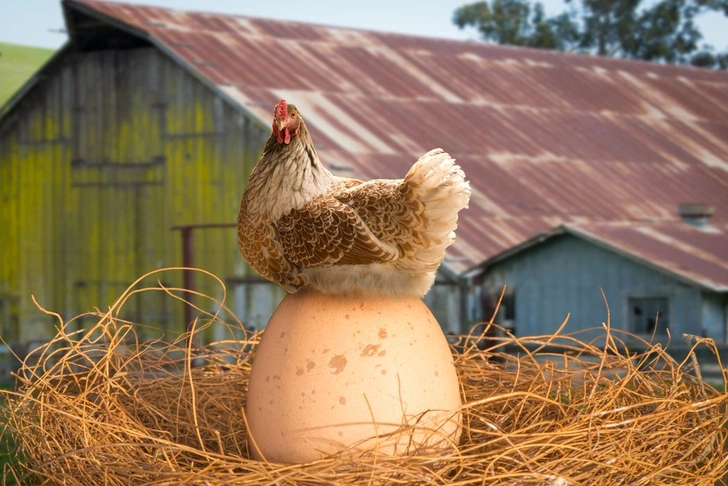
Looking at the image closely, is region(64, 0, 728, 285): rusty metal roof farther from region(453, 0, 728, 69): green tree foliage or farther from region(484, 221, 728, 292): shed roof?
region(453, 0, 728, 69): green tree foliage

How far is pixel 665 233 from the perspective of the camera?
1588 centimetres

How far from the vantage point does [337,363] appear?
471cm

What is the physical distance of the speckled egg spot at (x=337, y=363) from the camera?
4702 mm

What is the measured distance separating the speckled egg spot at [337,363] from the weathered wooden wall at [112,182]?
1189cm

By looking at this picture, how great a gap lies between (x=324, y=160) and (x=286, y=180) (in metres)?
10.8

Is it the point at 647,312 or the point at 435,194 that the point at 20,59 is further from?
the point at 435,194

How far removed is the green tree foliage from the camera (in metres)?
46.6

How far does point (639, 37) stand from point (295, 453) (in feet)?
148

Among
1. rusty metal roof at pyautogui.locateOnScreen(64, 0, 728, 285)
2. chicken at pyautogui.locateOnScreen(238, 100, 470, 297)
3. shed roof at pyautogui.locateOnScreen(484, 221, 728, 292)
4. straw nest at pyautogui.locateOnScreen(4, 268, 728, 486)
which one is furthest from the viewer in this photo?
rusty metal roof at pyautogui.locateOnScreen(64, 0, 728, 285)

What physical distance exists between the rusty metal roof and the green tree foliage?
21.4 m

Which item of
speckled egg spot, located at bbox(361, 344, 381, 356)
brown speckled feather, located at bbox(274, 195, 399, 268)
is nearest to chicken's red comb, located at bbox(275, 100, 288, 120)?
brown speckled feather, located at bbox(274, 195, 399, 268)

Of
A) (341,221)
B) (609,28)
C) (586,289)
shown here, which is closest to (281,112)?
(341,221)

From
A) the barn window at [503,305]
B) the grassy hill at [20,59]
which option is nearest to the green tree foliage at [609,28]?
the grassy hill at [20,59]

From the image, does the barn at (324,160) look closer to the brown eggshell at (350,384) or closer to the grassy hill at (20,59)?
the brown eggshell at (350,384)
